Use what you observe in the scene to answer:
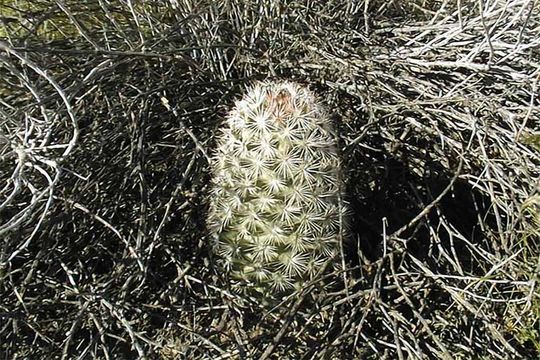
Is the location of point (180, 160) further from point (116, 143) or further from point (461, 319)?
point (461, 319)

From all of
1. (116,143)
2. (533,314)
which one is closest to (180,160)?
(116,143)

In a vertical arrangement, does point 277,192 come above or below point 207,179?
above

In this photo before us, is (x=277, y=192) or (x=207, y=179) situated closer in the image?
(x=277, y=192)
